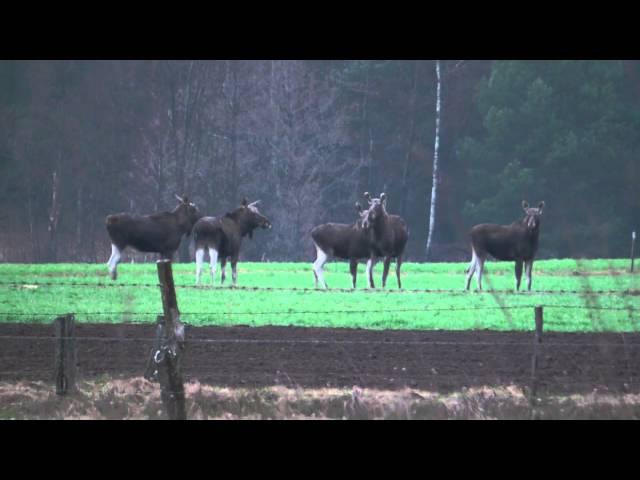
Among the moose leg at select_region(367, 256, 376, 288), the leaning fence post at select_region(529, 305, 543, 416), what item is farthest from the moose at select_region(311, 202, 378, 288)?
the leaning fence post at select_region(529, 305, 543, 416)

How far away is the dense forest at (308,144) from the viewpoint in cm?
5675

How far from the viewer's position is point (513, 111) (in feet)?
186

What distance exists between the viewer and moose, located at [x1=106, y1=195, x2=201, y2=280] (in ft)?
106

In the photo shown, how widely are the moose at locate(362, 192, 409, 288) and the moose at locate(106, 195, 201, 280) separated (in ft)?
16.9

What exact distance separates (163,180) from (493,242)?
26427 mm

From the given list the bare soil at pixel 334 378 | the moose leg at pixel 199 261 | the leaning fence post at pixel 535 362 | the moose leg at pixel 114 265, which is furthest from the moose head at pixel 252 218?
Result: the leaning fence post at pixel 535 362

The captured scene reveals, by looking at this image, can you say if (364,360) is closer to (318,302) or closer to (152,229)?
(318,302)

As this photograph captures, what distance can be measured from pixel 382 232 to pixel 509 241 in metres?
3.30

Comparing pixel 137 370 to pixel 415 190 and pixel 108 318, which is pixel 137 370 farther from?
pixel 415 190

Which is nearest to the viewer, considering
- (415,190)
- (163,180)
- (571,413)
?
(571,413)

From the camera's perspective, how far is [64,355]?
13.0 m

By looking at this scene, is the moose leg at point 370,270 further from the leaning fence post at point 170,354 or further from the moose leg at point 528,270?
the leaning fence post at point 170,354

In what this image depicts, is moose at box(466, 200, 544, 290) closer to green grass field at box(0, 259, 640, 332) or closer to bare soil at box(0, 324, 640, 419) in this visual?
green grass field at box(0, 259, 640, 332)

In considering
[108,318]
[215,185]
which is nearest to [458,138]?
[215,185]
